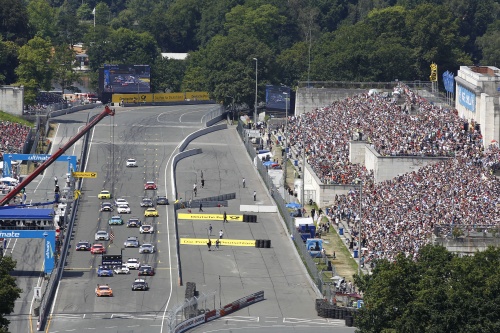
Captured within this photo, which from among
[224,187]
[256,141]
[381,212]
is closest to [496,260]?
[381,212]

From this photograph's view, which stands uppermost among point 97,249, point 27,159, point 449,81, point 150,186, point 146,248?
point 449,81

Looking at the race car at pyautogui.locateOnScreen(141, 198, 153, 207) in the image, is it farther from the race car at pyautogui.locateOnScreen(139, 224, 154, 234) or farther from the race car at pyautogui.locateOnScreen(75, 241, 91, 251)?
the race car at pyautogui.locateOnScreen(75, 241, 91, 251)

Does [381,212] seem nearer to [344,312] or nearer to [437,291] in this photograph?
[344,312]

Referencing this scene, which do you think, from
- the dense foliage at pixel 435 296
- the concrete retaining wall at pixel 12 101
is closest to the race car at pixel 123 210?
the dense foliage at pixel 435 296

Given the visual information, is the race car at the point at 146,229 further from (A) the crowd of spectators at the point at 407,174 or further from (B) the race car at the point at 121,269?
(A) the crowd of spectators at the point at 407,174

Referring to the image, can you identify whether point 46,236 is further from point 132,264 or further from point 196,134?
point 196,134

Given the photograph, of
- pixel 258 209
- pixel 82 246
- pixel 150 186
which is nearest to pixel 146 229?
pixel 82 246

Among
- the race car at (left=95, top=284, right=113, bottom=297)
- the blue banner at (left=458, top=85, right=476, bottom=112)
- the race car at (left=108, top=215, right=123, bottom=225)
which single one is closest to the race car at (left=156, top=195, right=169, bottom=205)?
the race car at (left=108, top=215, right=123, bottom=225)
